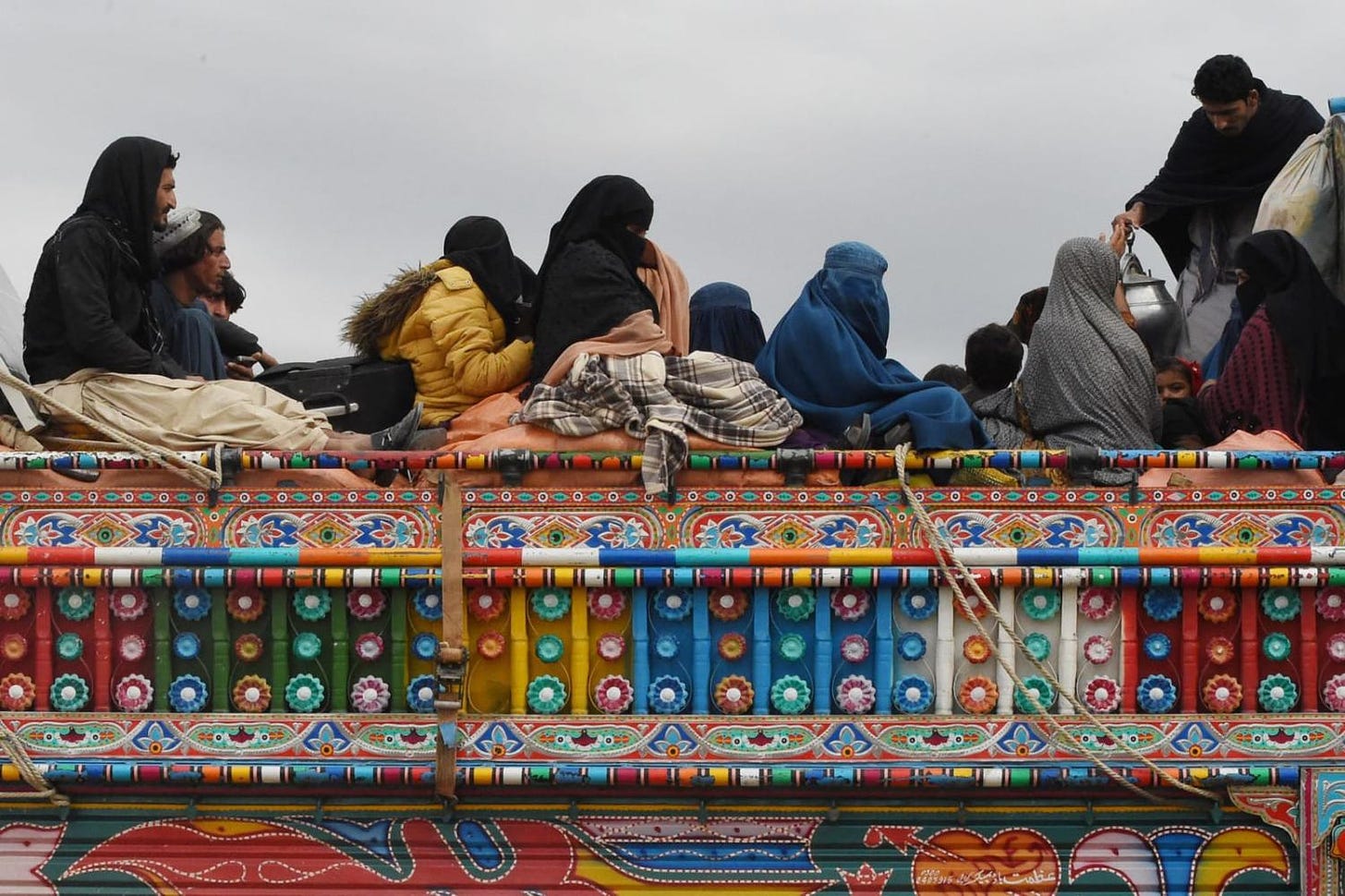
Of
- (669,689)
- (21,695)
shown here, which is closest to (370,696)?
(669,689)

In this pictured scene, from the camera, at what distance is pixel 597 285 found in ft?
20.4

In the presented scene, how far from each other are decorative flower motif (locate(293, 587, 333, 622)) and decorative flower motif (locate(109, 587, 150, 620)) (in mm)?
455

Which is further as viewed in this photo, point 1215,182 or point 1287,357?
point 1215,182

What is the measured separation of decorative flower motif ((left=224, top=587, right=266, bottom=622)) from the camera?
5.61 m

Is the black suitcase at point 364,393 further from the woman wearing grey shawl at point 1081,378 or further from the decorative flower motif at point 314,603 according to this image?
the woman wearing grey shawl at point 1081,378

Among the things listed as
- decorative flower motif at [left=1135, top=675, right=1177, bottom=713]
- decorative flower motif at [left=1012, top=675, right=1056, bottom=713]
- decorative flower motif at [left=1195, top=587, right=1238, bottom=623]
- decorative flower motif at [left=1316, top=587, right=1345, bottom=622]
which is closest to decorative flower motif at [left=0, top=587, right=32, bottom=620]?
decorative flower motif at [left=1012, top=675, right=1056, bottom=713]

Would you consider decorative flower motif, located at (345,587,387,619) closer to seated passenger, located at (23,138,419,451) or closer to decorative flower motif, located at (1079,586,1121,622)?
seated passenger, located at (23,138,419,451)

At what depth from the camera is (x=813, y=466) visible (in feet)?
18.5

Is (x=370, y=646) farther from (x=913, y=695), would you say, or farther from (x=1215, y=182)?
(x=1215, y=182)

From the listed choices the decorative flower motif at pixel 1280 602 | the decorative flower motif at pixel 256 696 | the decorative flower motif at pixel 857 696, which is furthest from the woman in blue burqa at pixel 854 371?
the decorative flower motif at pixel 256 696

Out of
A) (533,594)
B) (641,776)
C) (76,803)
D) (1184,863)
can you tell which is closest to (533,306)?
(533,594)

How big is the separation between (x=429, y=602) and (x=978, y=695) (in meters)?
1.60

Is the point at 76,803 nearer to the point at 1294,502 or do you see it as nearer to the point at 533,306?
the point at 533,306

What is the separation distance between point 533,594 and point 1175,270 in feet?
12.2
